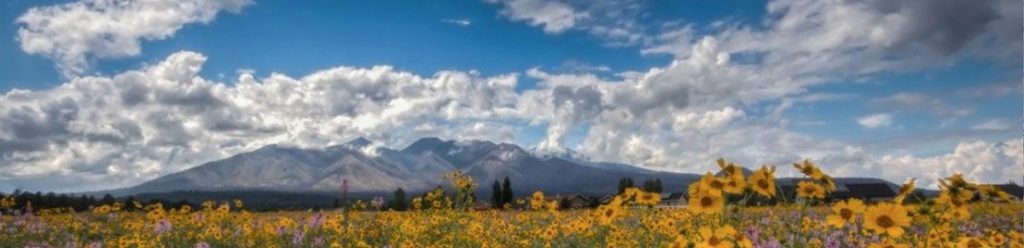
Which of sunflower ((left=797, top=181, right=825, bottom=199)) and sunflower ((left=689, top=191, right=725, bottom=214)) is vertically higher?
sunflower ((left=797, top=181, right=825, bottom=199))

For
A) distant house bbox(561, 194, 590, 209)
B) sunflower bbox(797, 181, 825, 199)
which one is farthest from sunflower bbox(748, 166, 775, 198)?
distant house bbox(561, 194, 590, 209)

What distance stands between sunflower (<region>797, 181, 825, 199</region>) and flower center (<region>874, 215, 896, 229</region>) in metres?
0.48

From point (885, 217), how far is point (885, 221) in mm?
25

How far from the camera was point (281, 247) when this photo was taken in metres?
10.7

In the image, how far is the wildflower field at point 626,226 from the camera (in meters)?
4.80

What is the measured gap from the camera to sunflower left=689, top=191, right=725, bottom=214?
487cm

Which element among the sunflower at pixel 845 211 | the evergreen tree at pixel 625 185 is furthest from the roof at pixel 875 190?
the sunflower at pixel 845 211

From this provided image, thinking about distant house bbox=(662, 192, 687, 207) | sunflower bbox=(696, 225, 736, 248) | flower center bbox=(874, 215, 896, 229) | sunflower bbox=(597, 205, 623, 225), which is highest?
distant house bbox=(662, 192, 687, 207)

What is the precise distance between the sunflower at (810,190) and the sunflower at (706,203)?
1.98 feet

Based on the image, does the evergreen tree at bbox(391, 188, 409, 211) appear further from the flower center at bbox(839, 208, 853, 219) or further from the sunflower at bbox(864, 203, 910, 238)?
the sunflower at bbox(864, 203, 910, 238)

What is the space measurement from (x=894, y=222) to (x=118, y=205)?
13.1 m

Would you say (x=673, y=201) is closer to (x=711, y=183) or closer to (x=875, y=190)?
(x=711, y=183)

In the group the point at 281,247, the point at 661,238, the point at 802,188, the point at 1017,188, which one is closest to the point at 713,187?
the point at 802,188

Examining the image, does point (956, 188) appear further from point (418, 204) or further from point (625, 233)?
point (418, 204)
